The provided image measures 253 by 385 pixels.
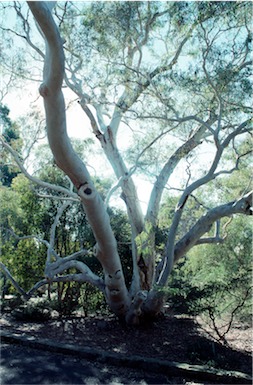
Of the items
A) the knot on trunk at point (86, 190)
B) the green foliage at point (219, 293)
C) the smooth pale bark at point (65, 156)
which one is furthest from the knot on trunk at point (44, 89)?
the green foliage at point (219, 293)

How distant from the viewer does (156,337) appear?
565 cm

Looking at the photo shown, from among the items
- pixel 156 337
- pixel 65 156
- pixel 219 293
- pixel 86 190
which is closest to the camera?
pixel 65 156

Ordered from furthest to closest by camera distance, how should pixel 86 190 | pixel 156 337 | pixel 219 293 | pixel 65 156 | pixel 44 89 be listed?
pixel 156 337 → pixel 219 293 → pixel 86 190 → pixel 65 156 → pixel 44 89

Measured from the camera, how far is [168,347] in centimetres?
510

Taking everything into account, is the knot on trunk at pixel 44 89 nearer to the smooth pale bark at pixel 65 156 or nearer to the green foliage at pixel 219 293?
the smooth pale bark at pixel 65 156

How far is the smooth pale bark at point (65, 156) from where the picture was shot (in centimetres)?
336

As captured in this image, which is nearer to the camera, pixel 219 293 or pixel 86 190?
pixel 86 190

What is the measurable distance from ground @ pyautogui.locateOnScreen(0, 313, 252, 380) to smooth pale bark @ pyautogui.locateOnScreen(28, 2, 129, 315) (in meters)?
0.60

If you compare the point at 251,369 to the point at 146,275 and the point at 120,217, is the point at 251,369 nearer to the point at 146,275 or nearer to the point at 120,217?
the point at 146,275

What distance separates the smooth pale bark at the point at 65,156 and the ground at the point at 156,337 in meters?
0.60

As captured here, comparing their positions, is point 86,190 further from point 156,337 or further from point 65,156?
point 156,337

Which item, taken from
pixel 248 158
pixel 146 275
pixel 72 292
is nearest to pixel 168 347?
pixel 146 275

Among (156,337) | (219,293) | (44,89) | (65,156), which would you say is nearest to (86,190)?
(65,156)

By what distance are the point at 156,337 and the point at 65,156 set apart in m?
3.42
